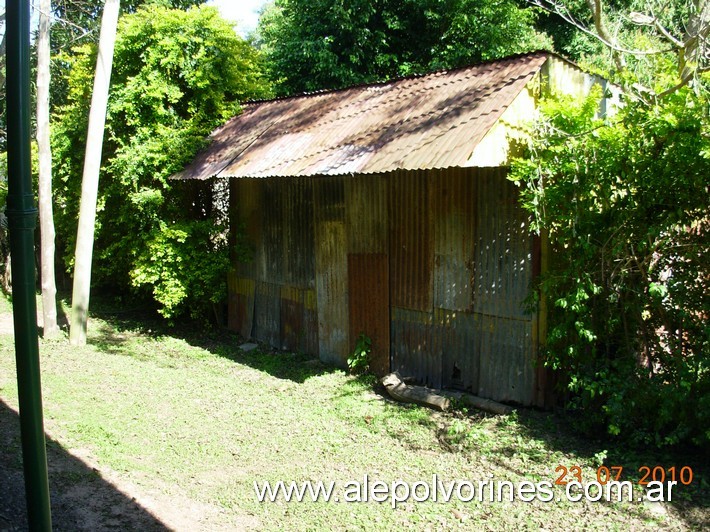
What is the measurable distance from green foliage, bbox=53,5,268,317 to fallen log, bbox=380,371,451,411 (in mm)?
4058

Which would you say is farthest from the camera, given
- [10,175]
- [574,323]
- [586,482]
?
[574,323]

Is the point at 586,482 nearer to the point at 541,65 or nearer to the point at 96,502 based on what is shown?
the point at 96,502

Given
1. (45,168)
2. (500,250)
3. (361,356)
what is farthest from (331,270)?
(45,168)

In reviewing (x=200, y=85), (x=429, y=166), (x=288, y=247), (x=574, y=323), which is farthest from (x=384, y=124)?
(x=200, y=85)

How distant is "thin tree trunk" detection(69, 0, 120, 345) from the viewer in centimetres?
921

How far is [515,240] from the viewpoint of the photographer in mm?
6578

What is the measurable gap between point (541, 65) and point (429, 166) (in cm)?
201

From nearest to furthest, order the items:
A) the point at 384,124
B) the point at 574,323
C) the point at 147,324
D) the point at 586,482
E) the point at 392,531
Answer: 1. the point at 392,531
2. the point at 586,482
3. the point at 574,323
4. the point at 384,124
5. the point at 147,324

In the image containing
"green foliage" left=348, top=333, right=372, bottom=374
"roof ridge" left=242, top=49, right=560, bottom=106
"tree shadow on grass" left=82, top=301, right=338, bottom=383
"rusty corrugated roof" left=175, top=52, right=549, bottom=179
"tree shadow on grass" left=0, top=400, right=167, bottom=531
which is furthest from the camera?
"tree shadow on grass" left=82, top=301, right=338, bottom=383

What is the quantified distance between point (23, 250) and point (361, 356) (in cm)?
611

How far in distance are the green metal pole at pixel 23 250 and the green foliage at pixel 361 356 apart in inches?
233

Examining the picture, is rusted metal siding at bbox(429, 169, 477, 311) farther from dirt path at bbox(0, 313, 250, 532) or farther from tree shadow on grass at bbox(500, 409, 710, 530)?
dirt path at bbox(0, 313, 250, 532)

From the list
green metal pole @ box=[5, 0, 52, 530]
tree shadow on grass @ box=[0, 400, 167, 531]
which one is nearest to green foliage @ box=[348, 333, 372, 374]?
tree shadow on grass @ box=[0, 400, 167, 531]
